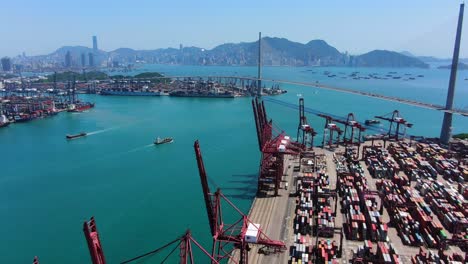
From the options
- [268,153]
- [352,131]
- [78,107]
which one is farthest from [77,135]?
[352,131]

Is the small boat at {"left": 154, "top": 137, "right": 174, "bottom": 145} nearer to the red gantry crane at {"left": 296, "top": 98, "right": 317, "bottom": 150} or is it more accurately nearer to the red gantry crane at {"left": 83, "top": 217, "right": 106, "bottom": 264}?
the red gantry crane at {"left": 296, "top": 98, "right": 317, "bottom": 150}

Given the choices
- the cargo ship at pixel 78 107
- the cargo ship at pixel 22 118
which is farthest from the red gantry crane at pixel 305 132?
the cargo ship at pixel 78 107

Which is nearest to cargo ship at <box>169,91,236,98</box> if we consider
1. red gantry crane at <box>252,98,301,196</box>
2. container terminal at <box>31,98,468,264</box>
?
container terminal at <box>31,98,468,264</box>

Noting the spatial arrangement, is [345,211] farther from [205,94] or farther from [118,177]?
[205,94]

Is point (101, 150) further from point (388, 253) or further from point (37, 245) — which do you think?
point (388, 253)

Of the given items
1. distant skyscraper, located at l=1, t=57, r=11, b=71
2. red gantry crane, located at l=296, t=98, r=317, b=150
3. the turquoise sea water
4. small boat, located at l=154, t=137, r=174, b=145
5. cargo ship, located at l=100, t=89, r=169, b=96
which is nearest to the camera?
the turquoise sea water

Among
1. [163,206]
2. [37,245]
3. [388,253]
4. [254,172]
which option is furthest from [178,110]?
[388,253]
